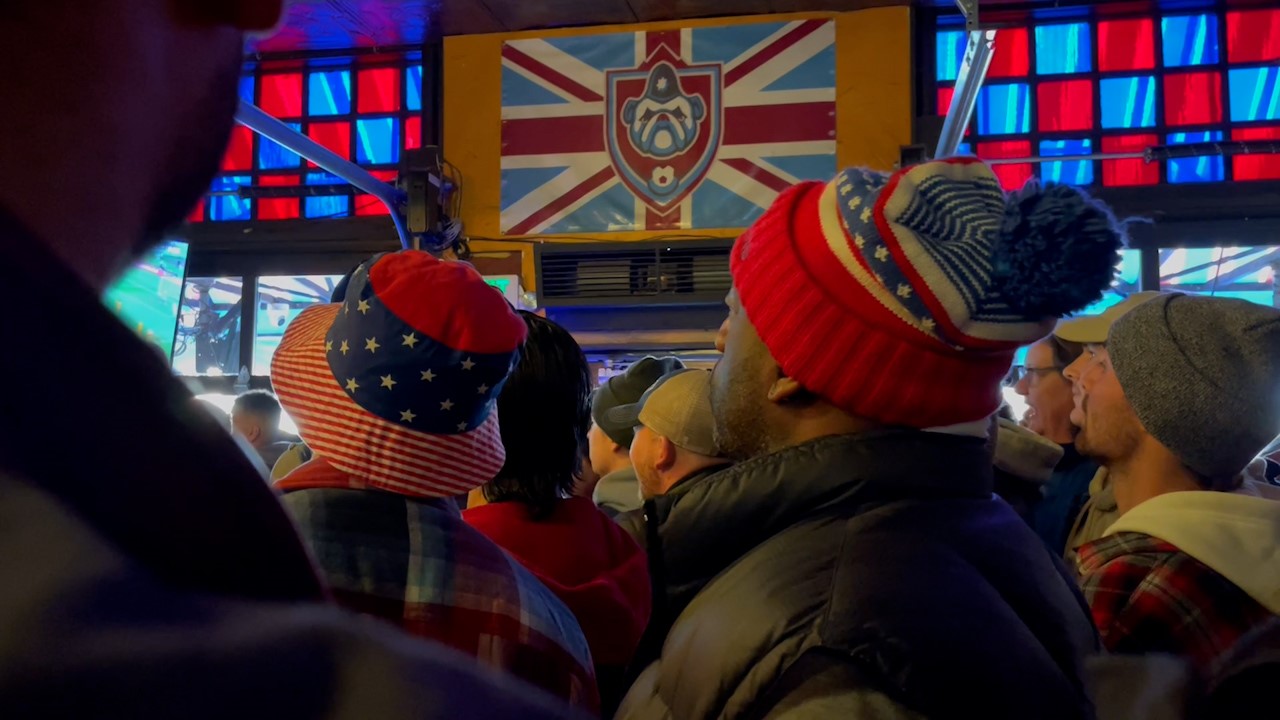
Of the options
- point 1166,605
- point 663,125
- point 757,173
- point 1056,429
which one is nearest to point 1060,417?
point 1056,429

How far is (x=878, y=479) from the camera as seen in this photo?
1042 millimetres

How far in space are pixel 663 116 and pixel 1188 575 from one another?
16.3ft

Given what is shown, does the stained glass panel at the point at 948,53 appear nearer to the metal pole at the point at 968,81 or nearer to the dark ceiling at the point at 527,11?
the dark ceiling at the point at 527,11

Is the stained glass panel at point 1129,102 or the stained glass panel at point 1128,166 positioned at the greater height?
the stained glass panel at point 1129,102

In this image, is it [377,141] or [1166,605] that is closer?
[1166,605]

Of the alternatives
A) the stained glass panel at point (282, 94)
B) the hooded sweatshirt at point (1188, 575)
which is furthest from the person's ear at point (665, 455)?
the stained glass panel at point (282, 94)

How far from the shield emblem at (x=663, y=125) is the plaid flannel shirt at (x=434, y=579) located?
16.2 ft

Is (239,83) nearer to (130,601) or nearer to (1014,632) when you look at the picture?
(130,601)

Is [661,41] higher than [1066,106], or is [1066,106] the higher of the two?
[661,41]

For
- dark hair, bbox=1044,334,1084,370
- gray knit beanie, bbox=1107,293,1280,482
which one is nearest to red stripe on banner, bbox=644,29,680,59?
dark hair, bbox=1044,334,1084,370

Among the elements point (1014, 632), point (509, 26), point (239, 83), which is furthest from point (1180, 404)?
point (509, 26)

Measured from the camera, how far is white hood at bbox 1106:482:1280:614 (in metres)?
1.39

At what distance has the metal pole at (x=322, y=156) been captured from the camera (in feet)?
13.3

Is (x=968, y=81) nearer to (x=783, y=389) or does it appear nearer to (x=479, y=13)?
(x=479, y=13)
